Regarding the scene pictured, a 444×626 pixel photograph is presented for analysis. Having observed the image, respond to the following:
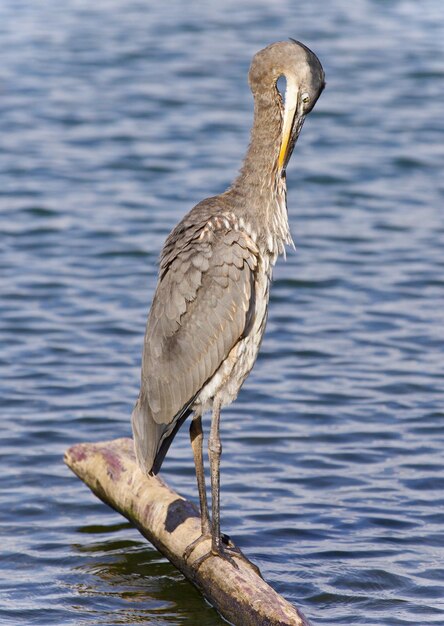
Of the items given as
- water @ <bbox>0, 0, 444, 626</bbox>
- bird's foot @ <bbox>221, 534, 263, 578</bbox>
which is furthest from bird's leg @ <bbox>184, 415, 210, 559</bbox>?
water @ <bbox>0, 0, 444, 626</bbox>

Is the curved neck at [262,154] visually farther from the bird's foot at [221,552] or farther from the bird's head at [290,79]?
the bird's foot at [221,552]

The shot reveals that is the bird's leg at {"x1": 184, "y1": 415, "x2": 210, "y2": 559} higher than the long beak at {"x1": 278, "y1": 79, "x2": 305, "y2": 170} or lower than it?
lower

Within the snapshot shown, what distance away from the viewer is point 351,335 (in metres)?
11.5

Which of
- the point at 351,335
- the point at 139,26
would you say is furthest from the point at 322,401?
the point at 139,26

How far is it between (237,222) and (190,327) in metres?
0.65

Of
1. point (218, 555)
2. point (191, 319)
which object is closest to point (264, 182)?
point (191, 319)

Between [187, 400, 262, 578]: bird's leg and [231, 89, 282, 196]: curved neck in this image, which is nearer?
[187, 400, 262, 578]: bird's leg


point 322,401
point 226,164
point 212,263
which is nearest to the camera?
point 212,263

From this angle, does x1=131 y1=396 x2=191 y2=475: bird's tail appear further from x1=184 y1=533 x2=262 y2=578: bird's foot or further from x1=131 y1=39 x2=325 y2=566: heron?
x1=184 y1=533 x2=262 y2=578: bird's foot

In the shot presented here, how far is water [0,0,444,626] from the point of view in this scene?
25.5 feet

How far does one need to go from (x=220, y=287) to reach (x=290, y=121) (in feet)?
3.34

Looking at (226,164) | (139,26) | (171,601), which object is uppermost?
(139,26)

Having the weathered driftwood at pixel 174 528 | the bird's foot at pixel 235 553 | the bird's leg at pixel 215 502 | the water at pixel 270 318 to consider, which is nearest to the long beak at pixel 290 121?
the bird's leg at pixel 215 502

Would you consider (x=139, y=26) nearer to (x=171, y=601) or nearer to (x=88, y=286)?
(x=88, y=286)
